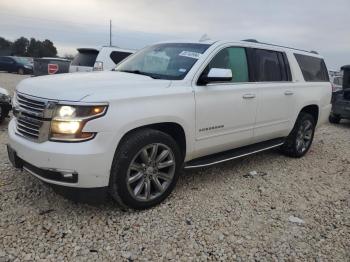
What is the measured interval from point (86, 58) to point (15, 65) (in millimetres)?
23136

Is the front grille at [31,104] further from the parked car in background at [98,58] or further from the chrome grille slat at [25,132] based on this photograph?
the parked car in background at [98,58]

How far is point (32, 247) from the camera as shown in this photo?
9.93 feet

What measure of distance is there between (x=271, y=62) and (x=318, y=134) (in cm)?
407

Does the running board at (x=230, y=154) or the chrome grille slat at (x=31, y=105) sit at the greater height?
the chrome grille slat at (x=31, y=105)

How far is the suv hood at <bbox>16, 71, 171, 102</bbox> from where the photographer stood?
10.6 ft

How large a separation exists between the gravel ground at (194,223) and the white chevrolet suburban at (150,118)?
1.07 ft

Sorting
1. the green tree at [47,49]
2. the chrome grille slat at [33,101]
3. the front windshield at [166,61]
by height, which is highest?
the green tree at [47,49]

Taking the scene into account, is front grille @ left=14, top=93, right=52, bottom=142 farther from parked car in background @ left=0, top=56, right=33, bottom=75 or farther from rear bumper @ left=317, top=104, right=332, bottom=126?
parked car in background @ left=0, top=56, right=33, bottom=75

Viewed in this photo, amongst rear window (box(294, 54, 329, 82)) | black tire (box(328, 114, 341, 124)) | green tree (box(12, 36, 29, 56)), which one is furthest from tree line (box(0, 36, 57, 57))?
rear window (box(294, 54, 329, 82))

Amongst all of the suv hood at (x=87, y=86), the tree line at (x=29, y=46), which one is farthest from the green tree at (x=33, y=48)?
the suv hood at (x=87, y=86)

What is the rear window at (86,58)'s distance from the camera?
1037 centimetres

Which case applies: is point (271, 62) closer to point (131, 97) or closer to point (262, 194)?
point (262, 194)

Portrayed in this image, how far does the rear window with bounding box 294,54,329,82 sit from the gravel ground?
6.65 ft

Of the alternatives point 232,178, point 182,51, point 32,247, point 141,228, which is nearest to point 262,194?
point 232,178
